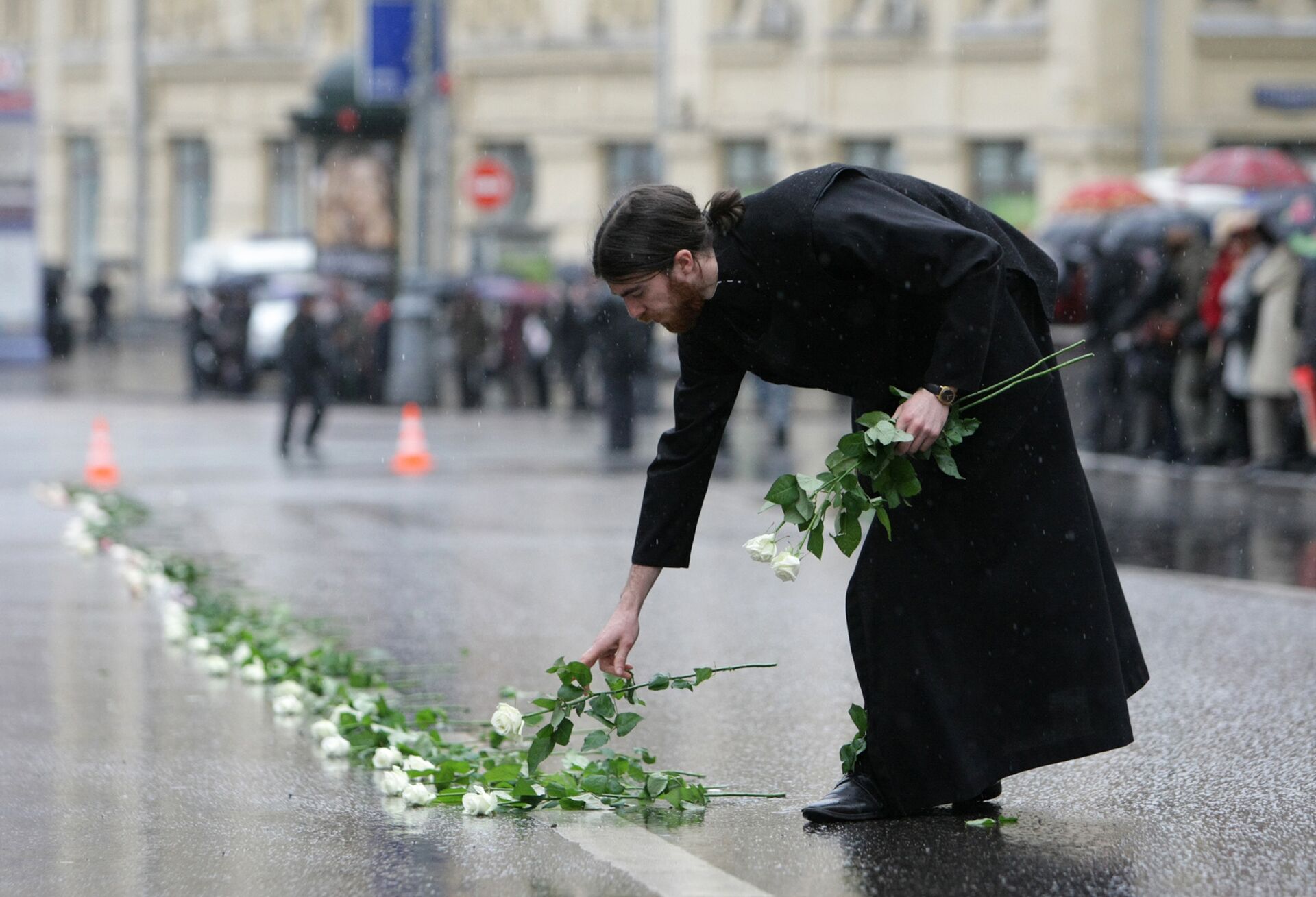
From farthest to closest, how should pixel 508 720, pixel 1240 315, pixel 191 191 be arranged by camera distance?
pixel 191 191, pixel 1240 315, pixel 508 720

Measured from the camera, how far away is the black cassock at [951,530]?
4.57 meters

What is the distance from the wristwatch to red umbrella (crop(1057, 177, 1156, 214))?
1916 centimetres

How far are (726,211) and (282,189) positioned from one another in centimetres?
4397

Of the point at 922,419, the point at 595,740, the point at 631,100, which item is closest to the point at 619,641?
the point at 595,740

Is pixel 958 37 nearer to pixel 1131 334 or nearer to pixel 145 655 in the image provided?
pixel 1131 334

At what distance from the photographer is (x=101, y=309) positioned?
43438mm

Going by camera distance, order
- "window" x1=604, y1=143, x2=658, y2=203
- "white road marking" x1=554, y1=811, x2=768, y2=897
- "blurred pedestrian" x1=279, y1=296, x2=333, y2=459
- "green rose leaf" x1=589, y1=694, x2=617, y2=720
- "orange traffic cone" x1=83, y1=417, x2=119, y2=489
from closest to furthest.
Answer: "white road marking" x1=554, y1=811, x2=768, y2=897 → "green rose leaf" x1=589, y1=694, x2=617, y2=720 → "orange traffic cone" x1=83, y1=417, x2=119, y2=489 → "blurred pedestrian" x1=279, y1=296, x2=333, y2=459 → "window" x1=604, y1=143, x2=658, y2=203

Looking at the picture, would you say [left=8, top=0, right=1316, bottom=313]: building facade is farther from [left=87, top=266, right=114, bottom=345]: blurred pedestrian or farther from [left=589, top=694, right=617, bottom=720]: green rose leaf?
[left=589, top=694, right=617, bottom=720]: green rose leaf

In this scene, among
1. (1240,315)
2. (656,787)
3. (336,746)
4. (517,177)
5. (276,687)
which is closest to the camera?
(656,787)

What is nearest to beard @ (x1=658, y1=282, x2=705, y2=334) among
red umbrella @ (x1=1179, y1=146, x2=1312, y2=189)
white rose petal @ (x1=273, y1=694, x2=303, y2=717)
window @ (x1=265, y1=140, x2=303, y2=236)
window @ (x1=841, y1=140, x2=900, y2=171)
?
white rose petal @ (x1=273, y1=694, x2=303, y2=717)

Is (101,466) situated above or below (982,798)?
below

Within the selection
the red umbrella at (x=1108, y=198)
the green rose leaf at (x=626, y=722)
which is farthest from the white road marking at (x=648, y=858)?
the red umbrella at (x=1108, y=198)

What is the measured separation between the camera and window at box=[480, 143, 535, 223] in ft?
135

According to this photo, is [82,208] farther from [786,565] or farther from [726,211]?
[786,565]
